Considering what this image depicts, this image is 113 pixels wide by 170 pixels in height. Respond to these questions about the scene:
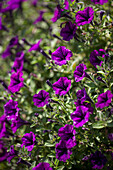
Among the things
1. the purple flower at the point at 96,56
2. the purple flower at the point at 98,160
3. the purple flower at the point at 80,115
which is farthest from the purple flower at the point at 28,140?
the purple flower at the point at 96,56

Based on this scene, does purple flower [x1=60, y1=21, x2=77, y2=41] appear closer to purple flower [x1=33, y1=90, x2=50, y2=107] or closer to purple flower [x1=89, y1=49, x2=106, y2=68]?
purple flower [x1=89, y1=49, x2=106, y2=68]

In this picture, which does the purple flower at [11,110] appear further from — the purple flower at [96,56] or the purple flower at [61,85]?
the purple flower at [96,56]

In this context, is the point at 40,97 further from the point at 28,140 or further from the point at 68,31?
the point at 68,31

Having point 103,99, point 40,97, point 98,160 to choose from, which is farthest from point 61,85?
point 98,160

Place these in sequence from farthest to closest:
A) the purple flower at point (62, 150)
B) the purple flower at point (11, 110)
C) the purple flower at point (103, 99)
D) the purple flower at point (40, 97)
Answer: the purple flower at point (11, 110) < the purple flower at point (40, 97) < the purple flower at point (62, 150) < the purple flower at point (103, 99)

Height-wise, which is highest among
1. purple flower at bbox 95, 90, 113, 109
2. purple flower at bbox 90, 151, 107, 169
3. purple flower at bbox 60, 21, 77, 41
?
purple flower at bbox 60, 21, 77, 41

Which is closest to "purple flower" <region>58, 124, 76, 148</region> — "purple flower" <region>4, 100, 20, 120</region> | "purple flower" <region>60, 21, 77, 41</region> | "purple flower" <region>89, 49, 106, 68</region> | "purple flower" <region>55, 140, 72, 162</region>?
"purple flower" <region>55, 140, 72, 162</region>
